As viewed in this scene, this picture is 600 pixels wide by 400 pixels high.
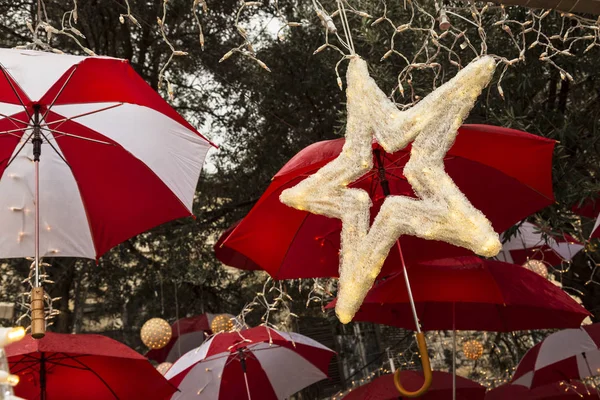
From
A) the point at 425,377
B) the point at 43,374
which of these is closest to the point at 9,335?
the point at 425,377

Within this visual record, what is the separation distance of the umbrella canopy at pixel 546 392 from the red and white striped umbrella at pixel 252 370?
1.76 metres

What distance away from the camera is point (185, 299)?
883 centimetres

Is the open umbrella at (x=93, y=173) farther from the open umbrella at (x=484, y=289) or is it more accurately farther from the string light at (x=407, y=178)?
the open umbrella at (x=484, y=289)

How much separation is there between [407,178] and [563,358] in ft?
12.5

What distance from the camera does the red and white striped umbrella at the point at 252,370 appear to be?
527 cm

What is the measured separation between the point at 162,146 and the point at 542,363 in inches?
147

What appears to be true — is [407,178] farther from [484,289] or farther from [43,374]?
[43,374]

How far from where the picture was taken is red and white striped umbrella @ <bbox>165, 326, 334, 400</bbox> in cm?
527

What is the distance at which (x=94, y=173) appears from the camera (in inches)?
136

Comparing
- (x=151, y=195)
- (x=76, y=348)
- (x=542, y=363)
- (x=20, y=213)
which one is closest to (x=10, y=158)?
(x=20, y=213)

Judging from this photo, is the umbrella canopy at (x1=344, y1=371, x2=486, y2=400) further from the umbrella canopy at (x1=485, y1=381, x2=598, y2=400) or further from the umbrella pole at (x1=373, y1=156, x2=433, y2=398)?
the umbrella pole at (x1=373, y1=156, x2=433, y2=398)

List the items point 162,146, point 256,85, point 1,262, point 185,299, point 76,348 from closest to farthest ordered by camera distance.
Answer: point 162,146, point 76,348, point 256,85, point 1,262, point 185,299

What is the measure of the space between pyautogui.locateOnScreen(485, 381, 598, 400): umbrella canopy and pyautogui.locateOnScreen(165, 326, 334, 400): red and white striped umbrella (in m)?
1.76

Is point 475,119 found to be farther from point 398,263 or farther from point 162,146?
point 162,146
